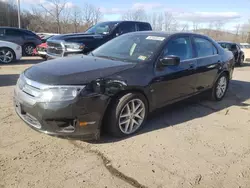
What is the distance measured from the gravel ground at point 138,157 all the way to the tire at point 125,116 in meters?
0.13

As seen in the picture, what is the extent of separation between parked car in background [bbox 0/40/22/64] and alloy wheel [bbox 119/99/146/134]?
349 inches

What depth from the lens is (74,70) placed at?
337 centimetres

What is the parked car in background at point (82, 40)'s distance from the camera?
781 centimetres

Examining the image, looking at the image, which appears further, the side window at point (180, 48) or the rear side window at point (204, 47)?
the rear side window at point (204, 47)

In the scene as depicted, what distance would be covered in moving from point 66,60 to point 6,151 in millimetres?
1624

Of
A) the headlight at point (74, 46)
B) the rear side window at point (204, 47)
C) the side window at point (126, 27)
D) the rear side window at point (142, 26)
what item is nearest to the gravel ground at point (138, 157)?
the rear side window at point (204, 47)

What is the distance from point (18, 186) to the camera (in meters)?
2.50

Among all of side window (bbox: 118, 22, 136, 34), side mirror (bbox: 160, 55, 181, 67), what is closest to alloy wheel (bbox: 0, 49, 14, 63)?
side window (bbox: 118, 22, 136, 34)

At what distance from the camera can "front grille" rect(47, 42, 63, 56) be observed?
7977 mm

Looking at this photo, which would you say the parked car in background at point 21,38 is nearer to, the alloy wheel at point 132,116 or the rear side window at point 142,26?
the rear side window at point 142,26

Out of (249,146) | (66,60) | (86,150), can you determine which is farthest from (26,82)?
(249,146)

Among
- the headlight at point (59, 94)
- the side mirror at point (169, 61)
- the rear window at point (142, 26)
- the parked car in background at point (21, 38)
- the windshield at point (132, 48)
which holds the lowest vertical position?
the headlight at point (59, 94)

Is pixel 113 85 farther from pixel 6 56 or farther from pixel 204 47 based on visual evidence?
pixel 6 56

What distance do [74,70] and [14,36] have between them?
38.6 feet
